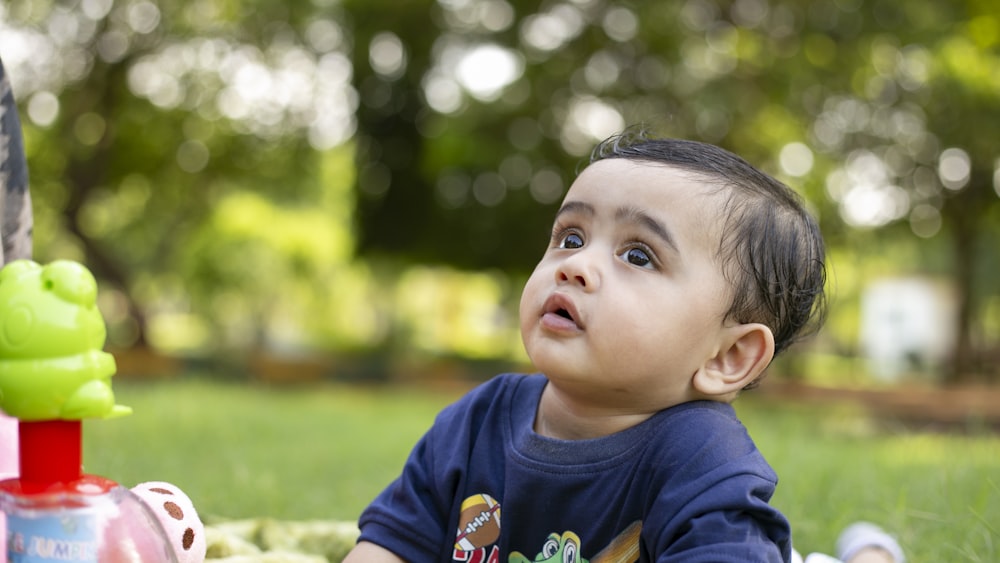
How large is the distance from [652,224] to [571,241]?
6.0 inches

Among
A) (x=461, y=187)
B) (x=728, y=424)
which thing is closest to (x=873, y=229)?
(x=461, y=187)

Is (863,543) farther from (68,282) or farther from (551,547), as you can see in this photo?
(68,282)

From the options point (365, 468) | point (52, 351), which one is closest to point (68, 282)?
point (52, 351)

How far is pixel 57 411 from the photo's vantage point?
1.08 m

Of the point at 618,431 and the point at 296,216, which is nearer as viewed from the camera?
the point at 618,431

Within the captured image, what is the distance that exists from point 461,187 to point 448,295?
12.8 meters

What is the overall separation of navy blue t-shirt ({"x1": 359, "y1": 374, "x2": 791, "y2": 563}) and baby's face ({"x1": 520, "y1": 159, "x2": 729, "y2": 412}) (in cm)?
9

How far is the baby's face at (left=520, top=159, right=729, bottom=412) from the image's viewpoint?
1.46 meters

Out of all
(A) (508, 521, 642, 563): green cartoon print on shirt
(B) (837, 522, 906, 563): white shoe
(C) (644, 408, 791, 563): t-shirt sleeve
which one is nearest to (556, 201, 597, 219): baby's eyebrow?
(C) (644, 408, 791, 563): t-shirt sleeve

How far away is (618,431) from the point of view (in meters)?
1.56

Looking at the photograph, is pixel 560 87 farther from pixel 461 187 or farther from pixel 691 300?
pixel 691 300

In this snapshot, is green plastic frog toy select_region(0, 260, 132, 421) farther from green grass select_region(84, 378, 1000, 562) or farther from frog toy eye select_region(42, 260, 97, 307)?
green grass select_region(84, 378, 1000, 562)

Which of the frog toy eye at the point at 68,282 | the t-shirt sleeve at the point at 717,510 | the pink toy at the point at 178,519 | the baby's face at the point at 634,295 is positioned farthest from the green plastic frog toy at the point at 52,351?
the t-shirt sleeve at the point at 717,510

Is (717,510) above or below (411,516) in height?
above
